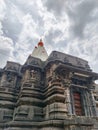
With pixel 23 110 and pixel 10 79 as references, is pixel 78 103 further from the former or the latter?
pixel 10 79

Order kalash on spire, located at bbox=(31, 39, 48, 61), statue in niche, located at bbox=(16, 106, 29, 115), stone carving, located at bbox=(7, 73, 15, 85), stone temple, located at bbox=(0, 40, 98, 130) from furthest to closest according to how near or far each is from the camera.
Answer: kalash on spire, located at bbox=(31, 39, 48, 61) < stone carving, located at bbox=(7, 73, 15, 85) < statue in niche, located at bbox=(16, 106, 29, 115) < stone temple, located at bbox=(0, 40, 98, 130)

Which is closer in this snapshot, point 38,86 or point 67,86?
point 67,86

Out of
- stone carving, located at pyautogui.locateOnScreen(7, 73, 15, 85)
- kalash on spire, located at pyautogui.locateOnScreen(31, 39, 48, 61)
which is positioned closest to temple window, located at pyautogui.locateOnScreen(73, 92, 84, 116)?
stone carving, located at pyautogui.locateOnScreen(7, 73, 15, 85)

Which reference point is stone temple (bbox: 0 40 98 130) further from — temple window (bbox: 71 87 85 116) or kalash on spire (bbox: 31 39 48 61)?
kalash on spire (bbox: 31 39 48 61)

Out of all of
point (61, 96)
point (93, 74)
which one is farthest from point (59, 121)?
point (93, 74)

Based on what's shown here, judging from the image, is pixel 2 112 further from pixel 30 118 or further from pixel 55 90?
pixel 55 90

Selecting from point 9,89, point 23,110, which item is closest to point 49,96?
point 23,110

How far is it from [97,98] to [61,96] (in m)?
5.67

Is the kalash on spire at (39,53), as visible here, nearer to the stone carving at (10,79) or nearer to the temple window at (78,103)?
the stone carving at (10,79)

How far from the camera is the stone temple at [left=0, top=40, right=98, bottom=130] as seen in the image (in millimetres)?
7894

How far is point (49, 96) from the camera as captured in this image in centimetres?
967

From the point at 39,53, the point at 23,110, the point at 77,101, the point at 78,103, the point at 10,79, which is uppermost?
the point at 39,53

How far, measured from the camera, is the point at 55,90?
920cm

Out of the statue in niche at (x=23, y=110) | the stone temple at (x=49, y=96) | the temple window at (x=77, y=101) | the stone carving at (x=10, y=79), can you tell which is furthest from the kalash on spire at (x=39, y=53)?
the statue in niche at (x=23, y=110)
